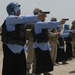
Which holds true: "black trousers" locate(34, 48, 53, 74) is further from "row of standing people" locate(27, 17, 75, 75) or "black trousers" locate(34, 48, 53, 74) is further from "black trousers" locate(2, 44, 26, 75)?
"black trousers" locate(2, 44, 26, 75)

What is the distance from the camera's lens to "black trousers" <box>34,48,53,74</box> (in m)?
9.23

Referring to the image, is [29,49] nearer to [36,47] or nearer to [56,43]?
[36,47]

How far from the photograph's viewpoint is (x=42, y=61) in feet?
30.5

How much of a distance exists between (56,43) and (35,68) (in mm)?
3055

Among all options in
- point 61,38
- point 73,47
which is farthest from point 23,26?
point 73,47

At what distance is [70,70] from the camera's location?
11484 millimetres

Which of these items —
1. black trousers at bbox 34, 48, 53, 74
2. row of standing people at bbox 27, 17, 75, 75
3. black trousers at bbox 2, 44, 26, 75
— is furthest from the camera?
row of standing people at bbox 27, 17, 75, 75

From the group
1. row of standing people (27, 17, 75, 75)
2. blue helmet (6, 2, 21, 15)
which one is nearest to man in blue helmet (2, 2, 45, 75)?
blue helmet (6, 2, 21, 15)

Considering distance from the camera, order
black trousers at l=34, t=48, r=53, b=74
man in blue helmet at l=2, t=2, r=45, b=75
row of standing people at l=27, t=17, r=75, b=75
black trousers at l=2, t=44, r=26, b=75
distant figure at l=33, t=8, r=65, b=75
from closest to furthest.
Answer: man in blue helmet at l=2, t=2, r=45, b=75, black trousers at l=2, t=44, r=26, b=75, distant figure at l=33, t=8, r=65, b=75, black trousers at l=34, t=48, r=53, b=74, row of standing people at l=27, t=17, r=75, b=75

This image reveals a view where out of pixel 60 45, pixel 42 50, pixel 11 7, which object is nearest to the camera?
pixel 11 7

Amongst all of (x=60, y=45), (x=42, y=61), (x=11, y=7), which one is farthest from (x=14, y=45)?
(x=60, y=45)

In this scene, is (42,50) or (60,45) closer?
(42,50)

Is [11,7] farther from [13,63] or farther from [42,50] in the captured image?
[42,50]

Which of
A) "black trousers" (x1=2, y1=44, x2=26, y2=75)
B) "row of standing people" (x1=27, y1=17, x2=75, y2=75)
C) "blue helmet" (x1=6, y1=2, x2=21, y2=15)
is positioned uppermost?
"blue helmet" (x1=6, y1=2, x2=21, y2=15)
